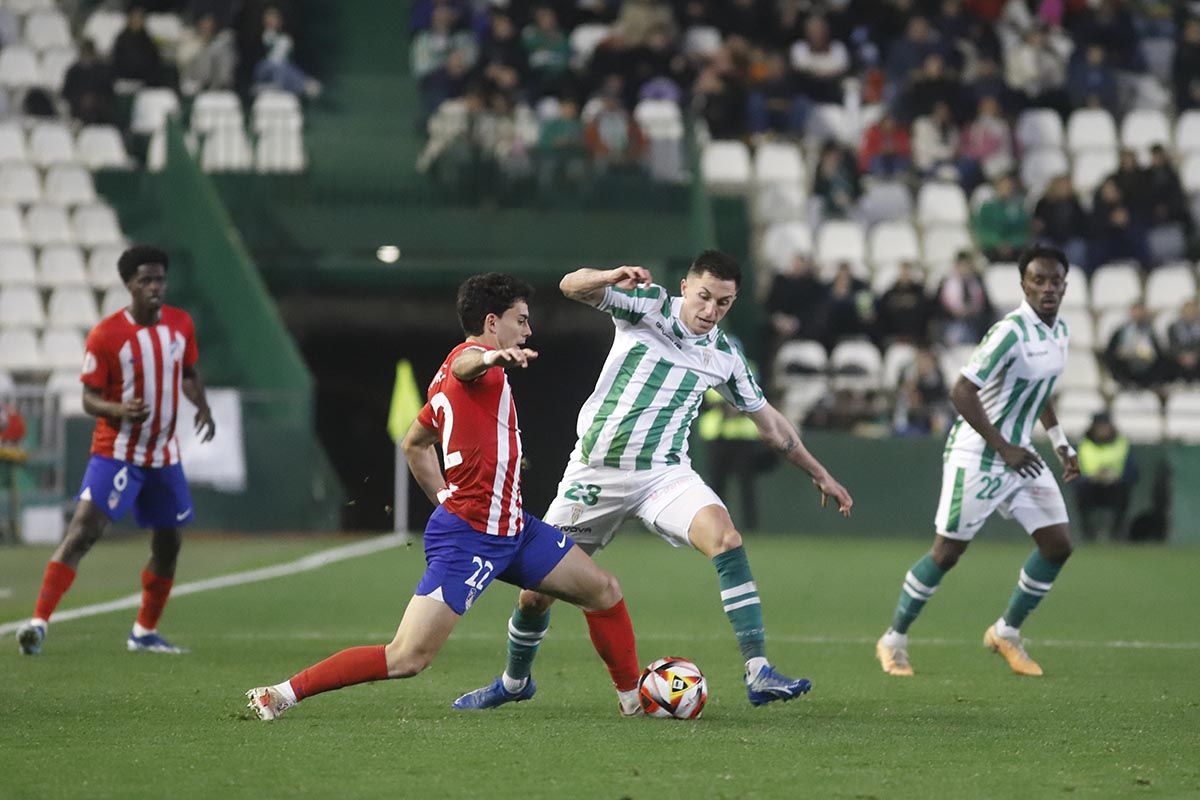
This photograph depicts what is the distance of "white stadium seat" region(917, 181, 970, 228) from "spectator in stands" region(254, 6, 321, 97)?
20.5 ft

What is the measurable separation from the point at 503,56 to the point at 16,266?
675 cm

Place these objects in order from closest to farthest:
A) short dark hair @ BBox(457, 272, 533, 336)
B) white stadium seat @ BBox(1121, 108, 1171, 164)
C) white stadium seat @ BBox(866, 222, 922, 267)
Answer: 1. short dark hair @ BBox(457, 272, 533, 336)
2. white stadium seat @ BBox(866, 222, 922, 267)
3. white stadium seat @ BBox(1121, 108, 1171, 164)

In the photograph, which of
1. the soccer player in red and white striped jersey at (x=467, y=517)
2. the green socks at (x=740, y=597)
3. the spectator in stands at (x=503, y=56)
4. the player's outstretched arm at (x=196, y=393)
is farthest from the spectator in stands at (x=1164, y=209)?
the soccer player in red and white striped jersey at (x=467, y=517)

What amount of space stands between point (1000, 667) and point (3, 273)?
51.9 feet

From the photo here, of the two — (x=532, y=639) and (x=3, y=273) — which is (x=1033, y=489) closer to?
(x=532, y=639)

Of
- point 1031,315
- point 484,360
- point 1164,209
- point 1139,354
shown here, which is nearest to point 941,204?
point 1164,209

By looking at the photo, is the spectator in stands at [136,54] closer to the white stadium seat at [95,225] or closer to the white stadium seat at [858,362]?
the white stadium seat at [95,225]

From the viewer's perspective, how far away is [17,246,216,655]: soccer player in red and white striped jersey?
32.2ft

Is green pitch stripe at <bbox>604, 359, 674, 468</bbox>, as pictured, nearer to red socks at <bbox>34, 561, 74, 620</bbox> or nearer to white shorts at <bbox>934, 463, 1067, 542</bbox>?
white shorts at <bbox>934, 463, 1067, 542</bbox>

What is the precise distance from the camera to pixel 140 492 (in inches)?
395

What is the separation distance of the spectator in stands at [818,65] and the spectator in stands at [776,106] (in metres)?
0.46

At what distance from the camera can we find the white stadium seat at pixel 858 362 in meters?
22.0

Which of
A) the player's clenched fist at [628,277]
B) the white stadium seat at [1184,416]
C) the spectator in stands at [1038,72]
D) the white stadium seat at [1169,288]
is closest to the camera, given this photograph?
the player's clenched fist at [628,277]

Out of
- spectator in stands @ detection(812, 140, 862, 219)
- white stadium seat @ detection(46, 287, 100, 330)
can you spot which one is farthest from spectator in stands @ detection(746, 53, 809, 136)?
white stadium seat @ detection(46, 287, 100, 330)
